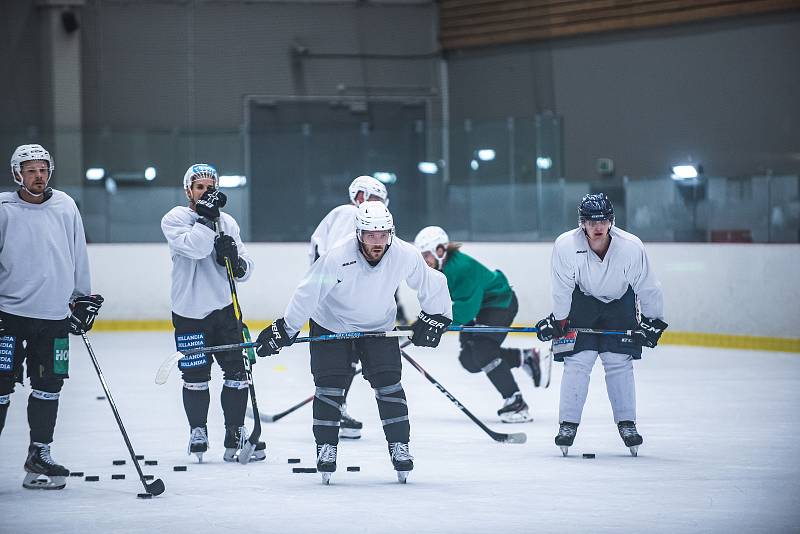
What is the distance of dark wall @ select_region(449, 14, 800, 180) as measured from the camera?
1227 centimetres

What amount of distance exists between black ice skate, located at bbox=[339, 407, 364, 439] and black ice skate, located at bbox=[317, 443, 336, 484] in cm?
119

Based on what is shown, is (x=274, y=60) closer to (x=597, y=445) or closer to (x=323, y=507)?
(x=597, y=445)

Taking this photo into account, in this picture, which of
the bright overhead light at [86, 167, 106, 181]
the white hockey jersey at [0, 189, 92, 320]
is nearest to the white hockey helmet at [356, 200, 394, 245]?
the white hockey jersey at [0, 189, 92, 320]

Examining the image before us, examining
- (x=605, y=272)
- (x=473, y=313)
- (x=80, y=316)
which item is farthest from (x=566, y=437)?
(x=80, y=316)

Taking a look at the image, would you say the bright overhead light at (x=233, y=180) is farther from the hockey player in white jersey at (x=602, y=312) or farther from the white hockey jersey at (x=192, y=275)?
the hockey player in white jersey at (x=602, y=312)

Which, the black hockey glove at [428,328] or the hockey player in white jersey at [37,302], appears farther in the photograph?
the black hockey glove at [428,328]

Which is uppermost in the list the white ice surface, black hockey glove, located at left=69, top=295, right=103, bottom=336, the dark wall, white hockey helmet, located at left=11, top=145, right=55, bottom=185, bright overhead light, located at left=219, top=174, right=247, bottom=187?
the dark wall

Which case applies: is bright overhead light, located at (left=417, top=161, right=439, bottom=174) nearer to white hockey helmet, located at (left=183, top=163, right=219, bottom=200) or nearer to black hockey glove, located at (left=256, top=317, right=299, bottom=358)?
white hockey helmet, located at (left=183, top=163, right=219, bottom=200)

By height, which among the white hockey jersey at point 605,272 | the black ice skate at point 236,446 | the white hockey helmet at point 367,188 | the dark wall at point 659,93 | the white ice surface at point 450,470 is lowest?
the white ice surface at point 450,470

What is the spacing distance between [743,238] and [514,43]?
15.9ft

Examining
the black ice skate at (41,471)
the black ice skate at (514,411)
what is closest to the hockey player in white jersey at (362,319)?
the black ice skate at (41,471)

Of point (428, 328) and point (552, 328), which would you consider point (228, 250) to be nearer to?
point (428, 328)

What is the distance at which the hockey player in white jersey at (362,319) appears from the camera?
4738mm

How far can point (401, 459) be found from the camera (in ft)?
15.7
